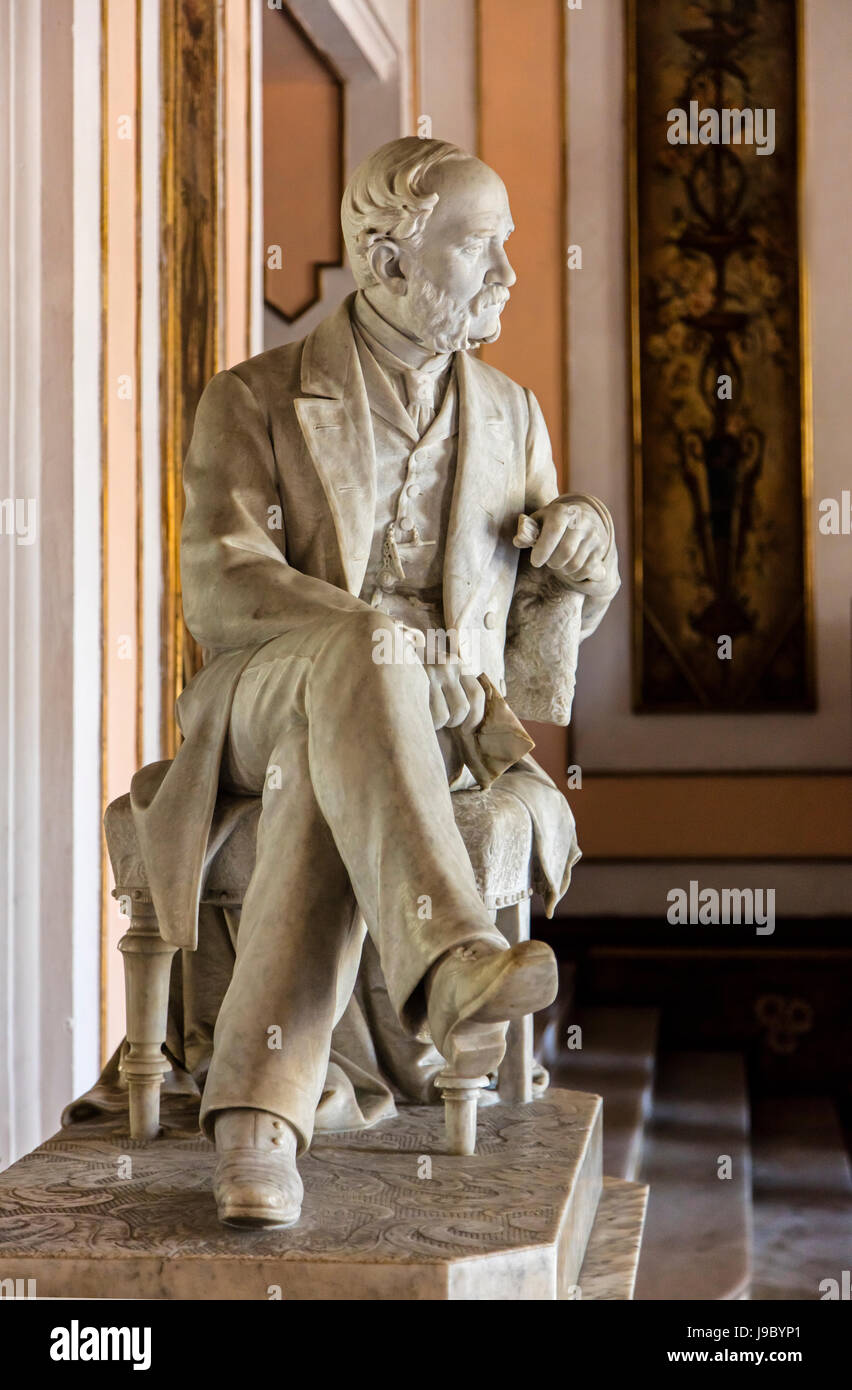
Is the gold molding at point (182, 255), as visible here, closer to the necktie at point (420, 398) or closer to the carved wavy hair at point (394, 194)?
the necktie at point (420, 398)

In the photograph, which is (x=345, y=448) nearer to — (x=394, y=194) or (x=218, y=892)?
(x=394, y=194)

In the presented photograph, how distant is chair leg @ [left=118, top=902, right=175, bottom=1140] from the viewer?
2.74 m

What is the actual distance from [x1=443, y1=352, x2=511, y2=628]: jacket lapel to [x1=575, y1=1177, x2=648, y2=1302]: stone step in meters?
Result: 1.03

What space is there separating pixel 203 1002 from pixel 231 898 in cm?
38

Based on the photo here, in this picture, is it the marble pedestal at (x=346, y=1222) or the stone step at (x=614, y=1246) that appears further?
the stone step at (x=614, y=1246)

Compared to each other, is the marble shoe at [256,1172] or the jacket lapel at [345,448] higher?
the jacket lapel at [345,448]

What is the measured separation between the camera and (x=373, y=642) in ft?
7.81

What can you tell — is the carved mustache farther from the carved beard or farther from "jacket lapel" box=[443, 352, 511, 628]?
"jacket lapel" box=[443, 352, 511, 628]

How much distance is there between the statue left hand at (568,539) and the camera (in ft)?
9.28

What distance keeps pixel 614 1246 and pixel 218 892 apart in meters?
0.87

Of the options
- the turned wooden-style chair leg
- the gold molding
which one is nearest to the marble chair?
the turned wooden-style chair leg

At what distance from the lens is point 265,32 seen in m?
6.11

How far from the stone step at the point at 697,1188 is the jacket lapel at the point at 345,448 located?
4.62 ft

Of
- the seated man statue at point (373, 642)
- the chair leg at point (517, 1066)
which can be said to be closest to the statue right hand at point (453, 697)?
the seated man statue at point (373, 642)
